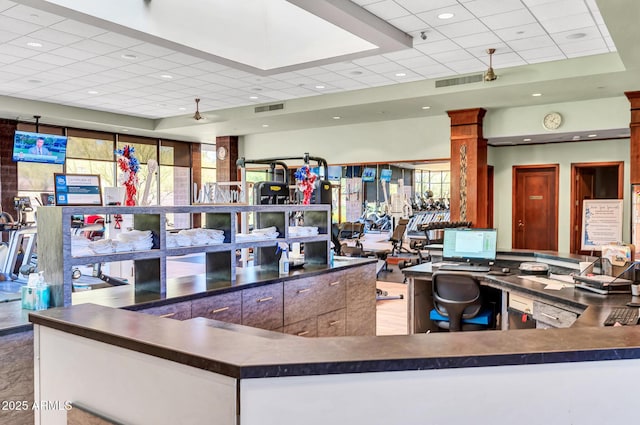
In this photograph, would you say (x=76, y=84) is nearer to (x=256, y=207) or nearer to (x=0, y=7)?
(x=0, y=7)

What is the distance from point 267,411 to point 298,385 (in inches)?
4.1

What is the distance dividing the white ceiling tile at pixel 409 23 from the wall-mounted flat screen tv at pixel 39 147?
329 inches

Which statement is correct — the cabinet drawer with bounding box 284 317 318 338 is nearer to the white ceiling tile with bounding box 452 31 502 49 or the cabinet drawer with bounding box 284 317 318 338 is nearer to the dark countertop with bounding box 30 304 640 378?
the dark countertop with bounding box 30 304 640 378

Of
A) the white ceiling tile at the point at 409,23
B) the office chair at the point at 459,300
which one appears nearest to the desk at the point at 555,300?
the office chair at the point at 459,300

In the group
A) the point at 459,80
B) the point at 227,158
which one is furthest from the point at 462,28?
the point at 227,158

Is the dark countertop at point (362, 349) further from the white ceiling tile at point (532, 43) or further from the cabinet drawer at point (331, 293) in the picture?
the white ceiling tile at point (532, 43)

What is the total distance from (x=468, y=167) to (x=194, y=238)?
662 centimetres

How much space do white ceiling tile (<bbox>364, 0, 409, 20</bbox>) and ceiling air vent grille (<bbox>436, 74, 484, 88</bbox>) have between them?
264 cm

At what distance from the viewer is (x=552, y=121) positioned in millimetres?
8547

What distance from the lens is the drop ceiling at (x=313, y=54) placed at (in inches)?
201

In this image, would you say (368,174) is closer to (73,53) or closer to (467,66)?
(467,66)

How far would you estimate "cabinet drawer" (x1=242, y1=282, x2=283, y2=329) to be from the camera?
11.9 ft

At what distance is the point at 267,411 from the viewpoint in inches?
51.3

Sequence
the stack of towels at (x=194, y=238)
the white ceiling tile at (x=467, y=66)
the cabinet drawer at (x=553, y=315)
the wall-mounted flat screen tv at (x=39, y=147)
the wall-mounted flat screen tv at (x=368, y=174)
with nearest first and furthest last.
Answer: the cabinet drawer at (x=553, y=315) → the stack of towels at (x=194, y=238) → the white ceiling tile at (x=467, y=66) → the wall-mounted flat screen tv at (x=39, y=147) → the wall-mounted flat screen tv at (x=368, y=174)
